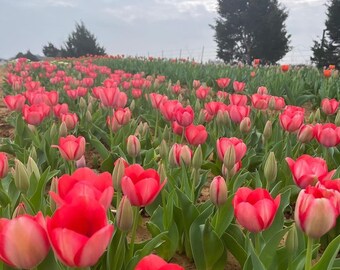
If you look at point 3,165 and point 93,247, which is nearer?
point 93,247

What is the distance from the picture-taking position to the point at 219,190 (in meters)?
1.61

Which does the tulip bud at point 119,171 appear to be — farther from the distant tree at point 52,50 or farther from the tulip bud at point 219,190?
the distant tree at point 52,50

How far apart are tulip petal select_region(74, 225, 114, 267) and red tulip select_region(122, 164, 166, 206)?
452 mm

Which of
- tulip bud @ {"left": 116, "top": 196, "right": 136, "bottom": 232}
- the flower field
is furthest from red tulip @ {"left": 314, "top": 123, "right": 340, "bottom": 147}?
tulip bud @ {"left": 116, "top": 196, "right": 136, "bottom": 232}

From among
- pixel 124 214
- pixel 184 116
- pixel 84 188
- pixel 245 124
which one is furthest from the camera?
pixel 245 124

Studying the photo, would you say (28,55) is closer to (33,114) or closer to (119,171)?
(33,114)

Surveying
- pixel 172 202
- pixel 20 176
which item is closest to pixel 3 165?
pixel 20 176

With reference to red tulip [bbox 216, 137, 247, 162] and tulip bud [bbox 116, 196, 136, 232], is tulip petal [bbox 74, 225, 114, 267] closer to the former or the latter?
tulip bud [bbox 116, 196, 136, 232]

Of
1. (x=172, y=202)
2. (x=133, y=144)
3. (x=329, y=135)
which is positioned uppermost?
(x=329, y=135)

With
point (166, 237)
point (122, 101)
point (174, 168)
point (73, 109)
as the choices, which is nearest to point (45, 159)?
point (122, 101)

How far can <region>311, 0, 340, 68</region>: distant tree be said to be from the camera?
29.2 metres

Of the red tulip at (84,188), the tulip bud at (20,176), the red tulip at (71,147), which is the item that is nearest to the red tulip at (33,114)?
the red tulip at (71,147)

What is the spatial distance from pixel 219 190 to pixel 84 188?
2.45ft

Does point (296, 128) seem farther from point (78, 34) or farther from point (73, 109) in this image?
point (78, 34)
